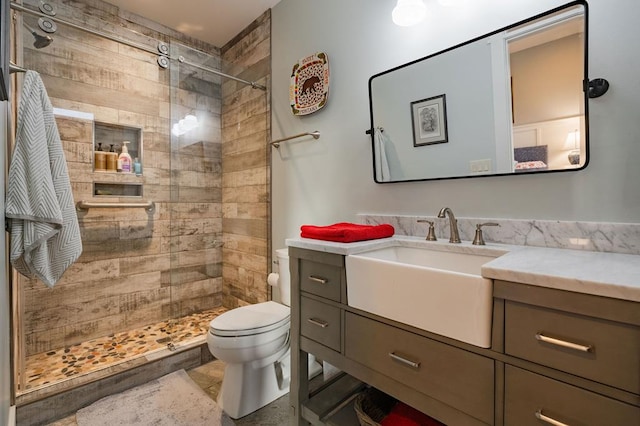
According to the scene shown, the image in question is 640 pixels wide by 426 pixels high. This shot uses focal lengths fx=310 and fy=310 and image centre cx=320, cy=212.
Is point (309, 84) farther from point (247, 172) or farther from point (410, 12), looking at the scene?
point (247, 172)

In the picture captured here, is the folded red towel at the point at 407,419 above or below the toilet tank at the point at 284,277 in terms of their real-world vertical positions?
below

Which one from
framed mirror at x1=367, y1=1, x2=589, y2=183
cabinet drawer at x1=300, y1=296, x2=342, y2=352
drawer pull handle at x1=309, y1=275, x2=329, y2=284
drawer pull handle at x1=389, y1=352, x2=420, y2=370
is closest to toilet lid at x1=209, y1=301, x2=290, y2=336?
cabinet drawer at x1=300, y1=296, x2=342, y2=352

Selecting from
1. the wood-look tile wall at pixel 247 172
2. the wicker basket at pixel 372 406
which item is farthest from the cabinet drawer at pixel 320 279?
the wood-look tile wall at pixel 247 172

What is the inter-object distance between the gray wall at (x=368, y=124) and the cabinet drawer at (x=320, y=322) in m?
0.67

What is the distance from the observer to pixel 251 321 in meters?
1.73

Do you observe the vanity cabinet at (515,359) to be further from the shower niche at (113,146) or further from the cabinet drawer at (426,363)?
the shower niche at (113,146)

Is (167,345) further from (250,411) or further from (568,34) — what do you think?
(568,34)

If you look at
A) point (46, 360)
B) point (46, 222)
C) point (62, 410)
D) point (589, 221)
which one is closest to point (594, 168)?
point (589, 221)

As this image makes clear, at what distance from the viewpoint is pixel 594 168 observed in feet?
3.58

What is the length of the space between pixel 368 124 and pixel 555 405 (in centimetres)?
142

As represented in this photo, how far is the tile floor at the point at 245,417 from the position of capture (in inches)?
64.1

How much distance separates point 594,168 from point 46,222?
210cm

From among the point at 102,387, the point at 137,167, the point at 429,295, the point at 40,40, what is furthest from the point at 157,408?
the point at 40,40

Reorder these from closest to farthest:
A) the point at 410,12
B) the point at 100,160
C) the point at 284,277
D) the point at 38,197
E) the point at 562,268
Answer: the point at 562,268
the point at 38,197
the point at 410,12
the point at 284,277
the point at 100,160
